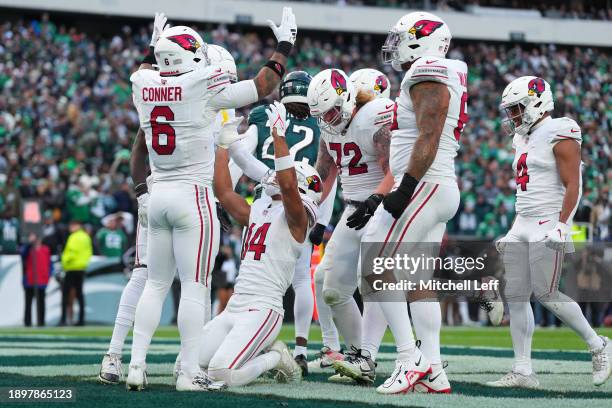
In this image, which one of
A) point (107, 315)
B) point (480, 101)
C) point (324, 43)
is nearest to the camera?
point (107, 315)

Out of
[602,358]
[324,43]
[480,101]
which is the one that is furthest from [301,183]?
[324,43]

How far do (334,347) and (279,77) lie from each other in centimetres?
231

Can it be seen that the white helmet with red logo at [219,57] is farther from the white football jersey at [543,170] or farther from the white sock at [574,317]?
the white sock at [574,317]

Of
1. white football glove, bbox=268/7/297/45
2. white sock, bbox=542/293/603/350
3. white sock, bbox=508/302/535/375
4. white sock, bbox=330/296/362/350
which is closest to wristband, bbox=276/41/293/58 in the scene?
white football glove, bbox=268/7/297/45

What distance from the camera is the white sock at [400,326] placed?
564cm

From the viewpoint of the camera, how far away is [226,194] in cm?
654

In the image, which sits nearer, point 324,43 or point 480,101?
point 480,101

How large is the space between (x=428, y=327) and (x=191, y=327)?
1.30 meters

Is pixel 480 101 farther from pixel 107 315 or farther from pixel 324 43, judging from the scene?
pixel 107 315

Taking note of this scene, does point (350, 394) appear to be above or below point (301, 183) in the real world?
below

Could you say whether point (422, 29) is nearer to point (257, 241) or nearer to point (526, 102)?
point (526, 102)

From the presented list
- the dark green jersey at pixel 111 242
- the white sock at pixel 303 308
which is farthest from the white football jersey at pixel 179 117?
the dark green jersey at pixel 111 242

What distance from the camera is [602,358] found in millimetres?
6246

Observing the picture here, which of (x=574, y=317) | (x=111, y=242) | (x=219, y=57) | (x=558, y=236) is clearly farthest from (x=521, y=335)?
(x=111, y=242)
